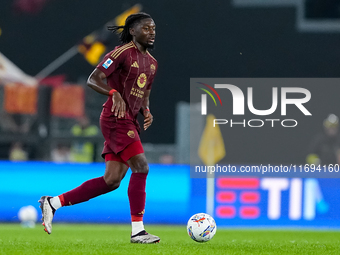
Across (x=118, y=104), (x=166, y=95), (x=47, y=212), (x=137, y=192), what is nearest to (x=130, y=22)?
(x=118, y=104)

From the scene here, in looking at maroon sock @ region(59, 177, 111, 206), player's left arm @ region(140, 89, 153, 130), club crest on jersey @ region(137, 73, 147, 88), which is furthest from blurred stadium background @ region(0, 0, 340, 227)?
club crest on jersey @ region(137, 73, 147, 88)

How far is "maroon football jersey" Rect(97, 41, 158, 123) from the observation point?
4.73 metres

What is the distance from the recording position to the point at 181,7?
42.2 ft

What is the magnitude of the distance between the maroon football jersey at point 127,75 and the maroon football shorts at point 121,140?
6 cm

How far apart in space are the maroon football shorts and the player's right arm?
0.37 feet

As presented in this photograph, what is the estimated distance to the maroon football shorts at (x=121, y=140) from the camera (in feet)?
15.3

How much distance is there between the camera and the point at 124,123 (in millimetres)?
4742

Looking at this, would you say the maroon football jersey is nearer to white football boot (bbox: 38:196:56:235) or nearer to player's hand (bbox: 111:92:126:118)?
player's hand (bbox: 111:92:126:118)

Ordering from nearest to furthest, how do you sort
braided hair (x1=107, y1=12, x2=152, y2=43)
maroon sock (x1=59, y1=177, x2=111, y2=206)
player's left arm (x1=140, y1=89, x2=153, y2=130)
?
maroon sock (x1=59, y1=177, x2=111, y2=206) → braided hair (x1=107, y1=12, x2=152, y2=43) → player's left arm (x1=140, y1=89, x2=153, y2=130)

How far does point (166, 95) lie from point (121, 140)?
321 inches

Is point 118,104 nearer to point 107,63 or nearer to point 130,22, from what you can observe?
Answer: point 107,63

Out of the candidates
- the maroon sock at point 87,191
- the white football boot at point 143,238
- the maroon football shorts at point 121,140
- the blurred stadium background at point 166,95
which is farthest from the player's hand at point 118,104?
the blurred stadium background at point 166,95

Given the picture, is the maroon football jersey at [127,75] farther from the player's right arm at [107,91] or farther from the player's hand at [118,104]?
the player's hand at [118,104]

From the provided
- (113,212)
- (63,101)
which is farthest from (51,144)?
(113,212)
